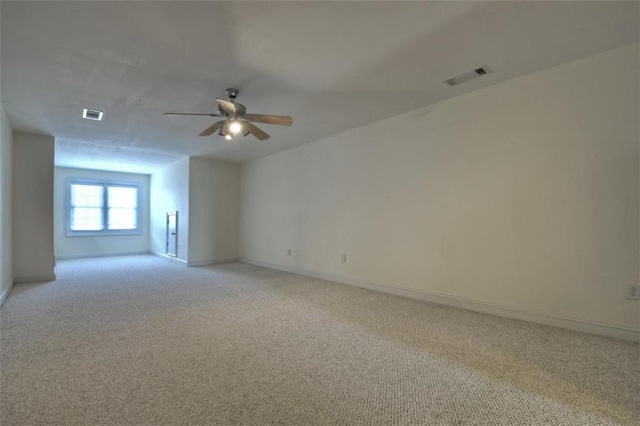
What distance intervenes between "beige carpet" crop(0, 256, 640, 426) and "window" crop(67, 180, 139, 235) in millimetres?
5420

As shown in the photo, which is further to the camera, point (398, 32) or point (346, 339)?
point (346, 339)

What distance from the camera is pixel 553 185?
3.04 metres

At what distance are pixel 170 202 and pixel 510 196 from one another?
24.5 feet

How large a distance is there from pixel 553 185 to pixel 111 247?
33.4 ft

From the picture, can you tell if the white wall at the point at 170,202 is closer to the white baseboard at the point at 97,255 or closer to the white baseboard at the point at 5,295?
the white baseboard at the point at 97,255

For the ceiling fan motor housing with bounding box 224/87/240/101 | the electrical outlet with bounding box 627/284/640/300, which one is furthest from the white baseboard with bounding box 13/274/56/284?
the electrical outlet with bounding box 627/284/640/300

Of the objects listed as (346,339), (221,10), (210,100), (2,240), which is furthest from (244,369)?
(2,240)

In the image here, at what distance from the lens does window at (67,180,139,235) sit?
8.27 metres

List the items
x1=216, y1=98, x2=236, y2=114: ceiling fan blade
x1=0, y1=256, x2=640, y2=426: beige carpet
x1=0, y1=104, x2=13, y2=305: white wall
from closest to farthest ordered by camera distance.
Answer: x1=0, y1=256, x2=640, y2=426: beige carpet
x1=216, y1=98, x2=236, y2=114: ceiling fan blade
x1=0, y1=104, x2=13, y2=305: white wall

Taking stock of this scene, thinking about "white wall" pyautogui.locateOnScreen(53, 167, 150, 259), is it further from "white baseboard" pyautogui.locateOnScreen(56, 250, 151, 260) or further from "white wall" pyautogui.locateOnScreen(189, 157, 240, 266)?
"white wall" pyautogui.locateOnScreen(189, 157, 240, 266)

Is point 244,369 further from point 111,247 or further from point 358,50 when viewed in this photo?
point 111,247

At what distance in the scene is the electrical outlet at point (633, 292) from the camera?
2.62 m

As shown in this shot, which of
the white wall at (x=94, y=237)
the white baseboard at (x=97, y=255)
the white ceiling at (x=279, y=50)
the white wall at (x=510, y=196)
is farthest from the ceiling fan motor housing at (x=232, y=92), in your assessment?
the white baseboard at (x=97, y=255)

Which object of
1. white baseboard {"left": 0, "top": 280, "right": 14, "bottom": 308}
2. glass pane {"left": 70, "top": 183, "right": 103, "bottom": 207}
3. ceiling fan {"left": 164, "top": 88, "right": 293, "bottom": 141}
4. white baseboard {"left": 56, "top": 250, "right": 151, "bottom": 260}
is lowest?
white baseboard {"left": 56, "top": 250, "right": 151, "bottom": 260}
